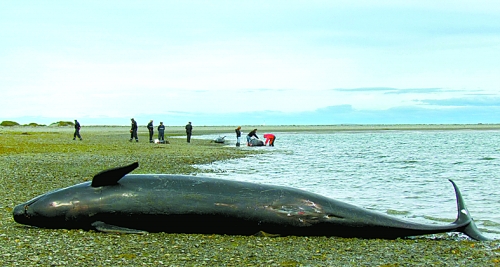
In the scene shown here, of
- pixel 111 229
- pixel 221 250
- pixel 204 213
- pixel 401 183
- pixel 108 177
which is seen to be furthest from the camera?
pixel 401 183

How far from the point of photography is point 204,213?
9039 millimetres

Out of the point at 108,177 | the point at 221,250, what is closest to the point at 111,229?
the point at 108,177

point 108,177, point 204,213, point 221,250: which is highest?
point 108,177

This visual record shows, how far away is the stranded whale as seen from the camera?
898 centimetres

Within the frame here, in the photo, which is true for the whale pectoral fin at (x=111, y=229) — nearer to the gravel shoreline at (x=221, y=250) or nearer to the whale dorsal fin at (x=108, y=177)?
the gravel shoreline at (x=221, y=250)

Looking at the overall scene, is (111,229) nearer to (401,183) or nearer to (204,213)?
(204,213)

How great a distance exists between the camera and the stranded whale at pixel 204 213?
8984 millimetres

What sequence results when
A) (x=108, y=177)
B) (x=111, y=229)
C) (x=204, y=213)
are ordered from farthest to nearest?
(x=108, y=177), (x=204, y=213), (x=111, y=229)

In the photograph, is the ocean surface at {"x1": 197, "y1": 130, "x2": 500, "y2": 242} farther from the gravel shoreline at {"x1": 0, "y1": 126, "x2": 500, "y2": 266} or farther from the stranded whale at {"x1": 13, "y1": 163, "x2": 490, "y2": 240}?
the stranded whale at {"x1": 13, "y1": 163, "x2": 490, "y2": 240}

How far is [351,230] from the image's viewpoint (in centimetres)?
898

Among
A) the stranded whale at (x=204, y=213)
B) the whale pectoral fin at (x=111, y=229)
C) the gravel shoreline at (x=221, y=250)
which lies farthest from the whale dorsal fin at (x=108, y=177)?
the gravel shoreline at (x=221, y=250)

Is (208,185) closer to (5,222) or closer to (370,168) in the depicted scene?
(5,222)

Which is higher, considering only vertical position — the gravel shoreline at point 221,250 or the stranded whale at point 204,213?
the stranded whale at point 204,213

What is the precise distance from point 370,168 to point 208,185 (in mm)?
15848
